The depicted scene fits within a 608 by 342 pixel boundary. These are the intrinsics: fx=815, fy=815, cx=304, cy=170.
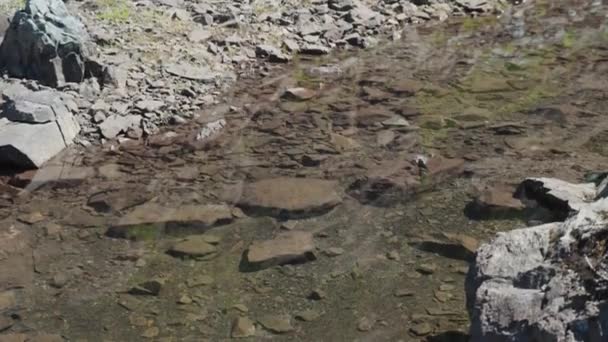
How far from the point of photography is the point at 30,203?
21.4 feet

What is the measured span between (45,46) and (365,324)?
5425 mm

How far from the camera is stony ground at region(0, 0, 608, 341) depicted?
4.80m

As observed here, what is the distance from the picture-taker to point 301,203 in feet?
20.0

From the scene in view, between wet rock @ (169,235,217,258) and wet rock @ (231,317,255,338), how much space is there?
86cm

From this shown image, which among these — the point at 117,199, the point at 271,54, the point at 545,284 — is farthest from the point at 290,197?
the point at 271,54

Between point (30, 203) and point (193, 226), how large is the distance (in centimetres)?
154

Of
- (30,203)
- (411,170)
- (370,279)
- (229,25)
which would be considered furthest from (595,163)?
(229,25)

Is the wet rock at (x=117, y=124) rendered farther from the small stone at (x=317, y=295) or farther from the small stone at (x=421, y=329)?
the small stone at (x=421, y=329)

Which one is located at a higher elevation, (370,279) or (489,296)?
(489,296)

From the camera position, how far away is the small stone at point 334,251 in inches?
212

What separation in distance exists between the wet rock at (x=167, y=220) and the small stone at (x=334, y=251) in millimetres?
885

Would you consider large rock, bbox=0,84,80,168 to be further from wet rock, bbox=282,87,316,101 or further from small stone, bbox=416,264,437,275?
small stone, bbox=416,264,437,275

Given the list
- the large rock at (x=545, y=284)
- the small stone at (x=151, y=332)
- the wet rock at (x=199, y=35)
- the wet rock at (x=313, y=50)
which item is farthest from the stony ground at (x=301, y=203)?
the large rock at (x=545, y=284)

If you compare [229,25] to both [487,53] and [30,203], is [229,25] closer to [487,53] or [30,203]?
[487,53]
